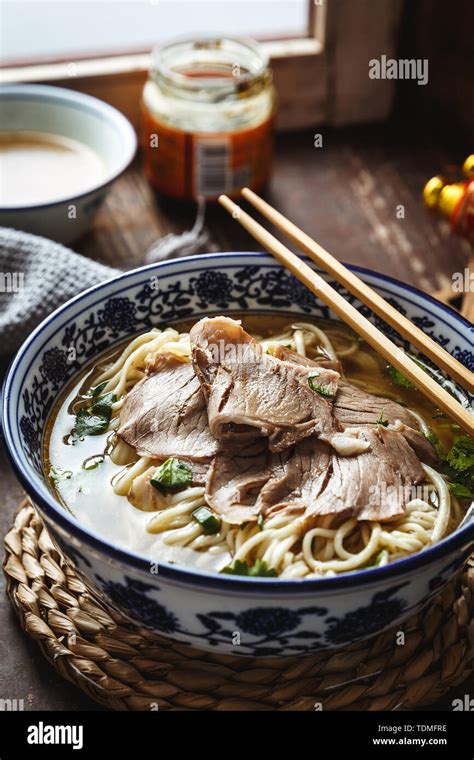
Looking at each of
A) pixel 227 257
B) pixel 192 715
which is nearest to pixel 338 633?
pixel 192 715

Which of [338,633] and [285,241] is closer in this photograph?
[338,633]

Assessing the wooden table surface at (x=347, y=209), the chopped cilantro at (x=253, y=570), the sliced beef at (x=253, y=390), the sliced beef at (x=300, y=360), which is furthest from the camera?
the wooden table surface at (x=347, y=209)

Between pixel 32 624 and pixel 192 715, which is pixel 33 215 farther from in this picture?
pixel 192 715

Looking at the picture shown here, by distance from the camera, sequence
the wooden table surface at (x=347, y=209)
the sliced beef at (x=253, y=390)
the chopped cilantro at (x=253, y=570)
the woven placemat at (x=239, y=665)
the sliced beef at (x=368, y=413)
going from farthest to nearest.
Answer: the wooden table surface at (x=347, y=209) → the sliced beef at (x=368, y=413) → the sliced beef at (x=253, y=390) → the woven placemat at (x=239, y=665) → the chopped cilantro at (x=253, y=570)

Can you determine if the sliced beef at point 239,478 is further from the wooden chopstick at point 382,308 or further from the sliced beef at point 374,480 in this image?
the wooden chopstick at point 382,308

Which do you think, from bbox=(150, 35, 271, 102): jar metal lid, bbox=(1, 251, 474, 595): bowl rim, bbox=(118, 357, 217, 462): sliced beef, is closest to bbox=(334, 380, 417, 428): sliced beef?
bbox=(118, 357, 217, 462): sliced beef

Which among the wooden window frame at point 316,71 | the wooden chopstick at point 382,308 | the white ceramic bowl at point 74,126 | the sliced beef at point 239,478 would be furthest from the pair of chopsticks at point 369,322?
the wooden window frame at point 316,71

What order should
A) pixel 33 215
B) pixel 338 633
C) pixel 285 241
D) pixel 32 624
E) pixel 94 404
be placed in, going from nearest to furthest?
pixel 338 633
pixel 32 624
pixel 94 404
pixel 33 215
pixel 285 241
